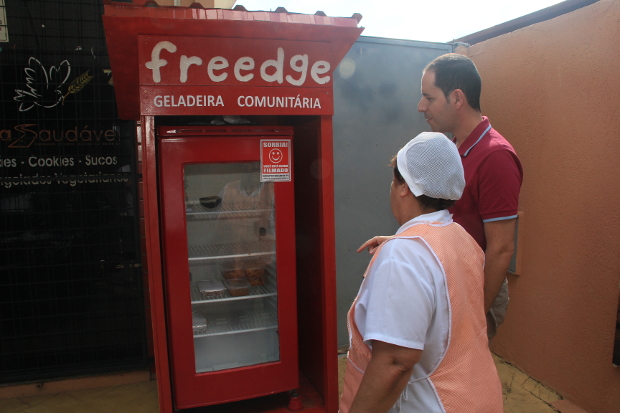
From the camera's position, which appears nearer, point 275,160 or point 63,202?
point 275,160

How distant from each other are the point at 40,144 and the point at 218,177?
4.70ft

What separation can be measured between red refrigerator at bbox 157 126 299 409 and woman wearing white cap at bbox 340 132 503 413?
1.25 m

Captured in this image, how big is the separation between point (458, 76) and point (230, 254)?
1628mm

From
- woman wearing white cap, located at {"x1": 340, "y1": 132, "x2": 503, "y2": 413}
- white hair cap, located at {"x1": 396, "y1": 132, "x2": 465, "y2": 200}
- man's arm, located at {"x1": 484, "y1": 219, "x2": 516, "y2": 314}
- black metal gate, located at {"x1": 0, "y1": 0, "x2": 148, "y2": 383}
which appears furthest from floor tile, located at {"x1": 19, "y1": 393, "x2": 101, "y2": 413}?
white hair cap, located at {"x1": 396, "y1": 132, "x2": 465, "y2": 200}

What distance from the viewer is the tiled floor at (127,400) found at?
3072 mm

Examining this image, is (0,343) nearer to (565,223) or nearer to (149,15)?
(149,15)

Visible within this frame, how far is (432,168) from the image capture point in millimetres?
1341

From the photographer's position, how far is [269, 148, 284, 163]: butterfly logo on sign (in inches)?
101

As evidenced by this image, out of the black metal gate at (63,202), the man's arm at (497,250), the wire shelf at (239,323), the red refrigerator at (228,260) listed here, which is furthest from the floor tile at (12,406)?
the man's arm at (497,250)

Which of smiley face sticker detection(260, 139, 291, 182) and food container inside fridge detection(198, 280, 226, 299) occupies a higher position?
smiley face sticker detection(260, 139, 291, 182)

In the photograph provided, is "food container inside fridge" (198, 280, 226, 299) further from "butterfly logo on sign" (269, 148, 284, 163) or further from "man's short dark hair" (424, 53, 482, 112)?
"man's short dark hair" (424, 53, 482, 112)

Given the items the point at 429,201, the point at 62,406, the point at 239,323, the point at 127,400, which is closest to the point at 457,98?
the point at 429,201

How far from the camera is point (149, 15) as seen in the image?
6.30 ft

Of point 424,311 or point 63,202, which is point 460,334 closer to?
point 424,311
